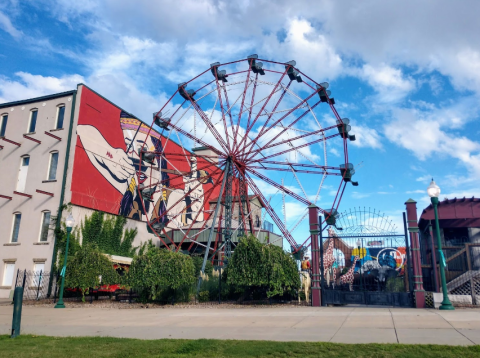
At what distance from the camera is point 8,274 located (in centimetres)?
2530

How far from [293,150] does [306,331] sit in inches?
658

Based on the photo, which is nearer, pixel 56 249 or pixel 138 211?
pixel 56 249

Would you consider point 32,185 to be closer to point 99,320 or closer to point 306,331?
point 99,320

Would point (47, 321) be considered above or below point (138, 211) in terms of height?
below

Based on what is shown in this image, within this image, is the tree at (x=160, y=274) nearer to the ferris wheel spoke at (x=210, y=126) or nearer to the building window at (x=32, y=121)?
the ferris wheel spoke at (x=210, y=126)

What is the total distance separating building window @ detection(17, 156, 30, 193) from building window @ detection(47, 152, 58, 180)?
207 cm

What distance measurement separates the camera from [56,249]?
24.0 meters

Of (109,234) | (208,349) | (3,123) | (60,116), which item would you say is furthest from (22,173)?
(208,349)

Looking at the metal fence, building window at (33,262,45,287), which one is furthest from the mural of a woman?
the metal fence

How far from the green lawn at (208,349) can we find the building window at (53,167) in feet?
66.0

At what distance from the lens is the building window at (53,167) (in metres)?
26.1

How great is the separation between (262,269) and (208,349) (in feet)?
33.1

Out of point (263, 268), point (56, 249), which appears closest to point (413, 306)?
point (263, 268)

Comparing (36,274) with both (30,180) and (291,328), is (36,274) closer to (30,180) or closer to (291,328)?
(30,180)
